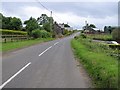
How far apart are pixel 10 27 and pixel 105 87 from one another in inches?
3895

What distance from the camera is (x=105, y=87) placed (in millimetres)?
9516

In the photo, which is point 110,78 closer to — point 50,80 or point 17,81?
point 50,80

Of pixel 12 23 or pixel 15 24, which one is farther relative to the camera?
pixel 15 24

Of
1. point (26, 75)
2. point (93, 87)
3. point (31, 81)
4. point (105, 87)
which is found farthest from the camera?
point (26, 75)

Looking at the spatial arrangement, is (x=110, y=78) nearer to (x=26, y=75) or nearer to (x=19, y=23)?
(x=26, y=75)

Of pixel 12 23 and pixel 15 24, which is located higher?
pixel 12 23

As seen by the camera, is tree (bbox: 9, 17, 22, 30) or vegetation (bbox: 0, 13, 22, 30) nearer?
vegetation (bbox: 0, 13, 22, 30)

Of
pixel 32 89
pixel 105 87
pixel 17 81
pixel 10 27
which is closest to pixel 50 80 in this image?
pixel 17 81

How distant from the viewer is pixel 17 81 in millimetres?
11266

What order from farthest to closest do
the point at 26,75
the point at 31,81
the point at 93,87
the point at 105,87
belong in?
the point at 26,75 → the point at 31,81 → the point at 93,87 → the point at 105,87

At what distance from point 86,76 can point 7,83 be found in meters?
3.82

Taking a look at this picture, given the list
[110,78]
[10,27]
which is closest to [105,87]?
[110,78]

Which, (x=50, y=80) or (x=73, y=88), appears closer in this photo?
(x=73, y=88)

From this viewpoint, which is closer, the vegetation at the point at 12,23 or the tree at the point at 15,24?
the vegetation at the point at 12,23
